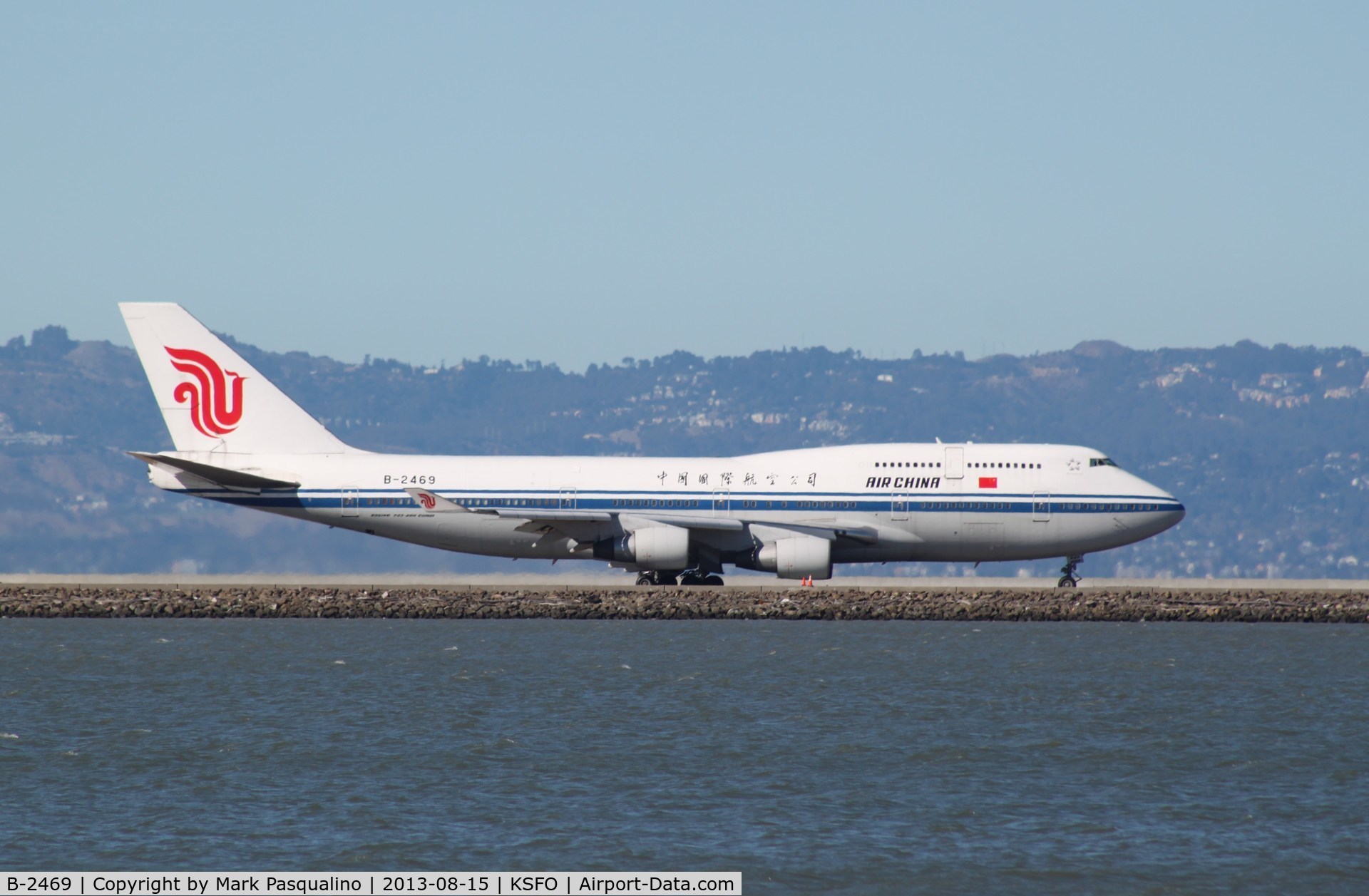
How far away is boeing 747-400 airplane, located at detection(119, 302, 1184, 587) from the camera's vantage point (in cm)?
5562

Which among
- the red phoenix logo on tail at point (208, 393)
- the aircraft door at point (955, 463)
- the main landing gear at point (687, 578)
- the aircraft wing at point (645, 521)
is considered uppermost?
the red phoenix logo on tail at point (208, 393)

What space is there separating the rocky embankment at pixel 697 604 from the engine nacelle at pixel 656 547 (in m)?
1.25

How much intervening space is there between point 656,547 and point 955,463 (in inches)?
411

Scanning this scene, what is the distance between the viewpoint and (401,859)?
2514cm

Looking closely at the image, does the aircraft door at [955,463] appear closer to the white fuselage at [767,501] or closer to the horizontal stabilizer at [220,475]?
the white fuselage at [767,501]

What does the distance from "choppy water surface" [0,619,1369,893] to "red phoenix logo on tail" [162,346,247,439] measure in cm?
976

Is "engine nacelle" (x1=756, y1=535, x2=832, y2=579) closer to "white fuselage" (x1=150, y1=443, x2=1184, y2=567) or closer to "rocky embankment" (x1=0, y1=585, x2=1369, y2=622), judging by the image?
"white fuselage" (x1=150, y1=443, x2=1184, y2=567)

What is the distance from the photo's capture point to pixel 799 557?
54.9m

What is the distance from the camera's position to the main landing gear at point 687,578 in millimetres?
58219

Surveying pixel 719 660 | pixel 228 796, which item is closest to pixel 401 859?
pixel 228 796

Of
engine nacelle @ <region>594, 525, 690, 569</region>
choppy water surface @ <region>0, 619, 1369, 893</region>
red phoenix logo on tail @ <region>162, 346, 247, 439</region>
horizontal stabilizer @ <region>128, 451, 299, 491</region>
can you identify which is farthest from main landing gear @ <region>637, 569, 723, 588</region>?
red phoenix logo on tail @ <region>162, 346, 247, 439</region>

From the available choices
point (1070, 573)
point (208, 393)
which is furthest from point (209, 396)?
point (1070, 573)

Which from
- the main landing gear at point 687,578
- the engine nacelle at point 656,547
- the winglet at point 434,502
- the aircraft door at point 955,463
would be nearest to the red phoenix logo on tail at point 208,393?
the winglet at point 434,502

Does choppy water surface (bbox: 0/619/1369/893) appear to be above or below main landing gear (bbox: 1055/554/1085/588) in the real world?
below
